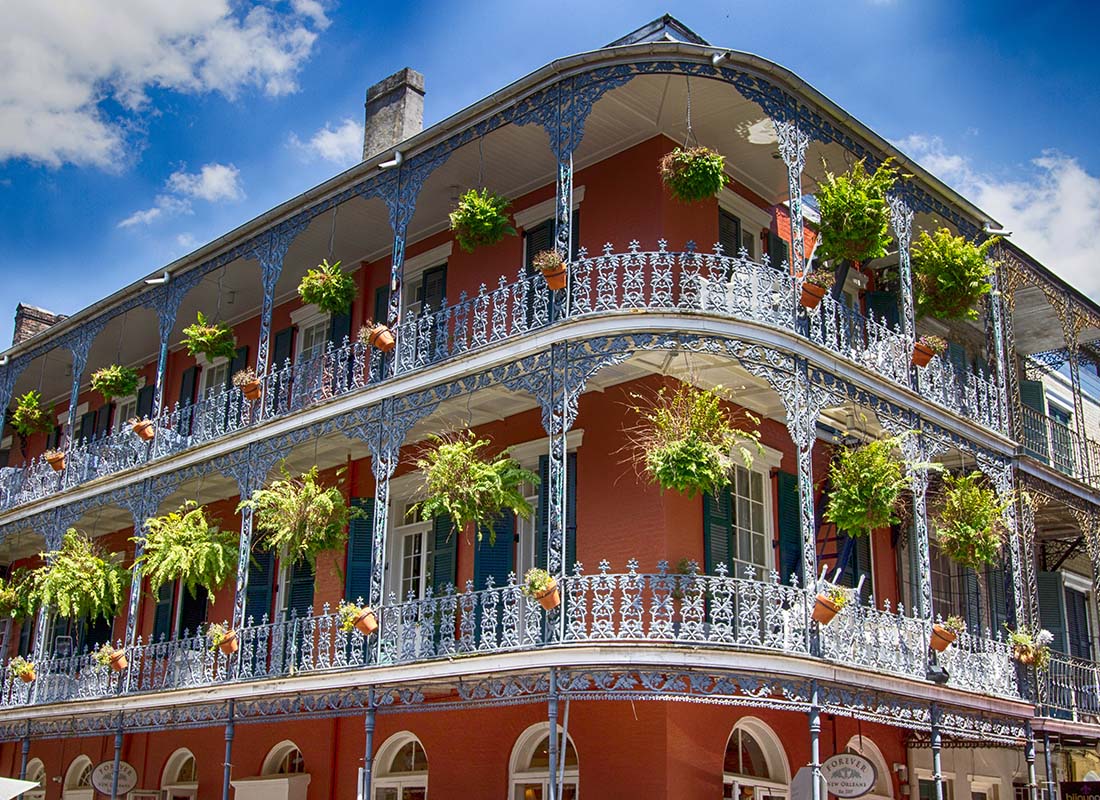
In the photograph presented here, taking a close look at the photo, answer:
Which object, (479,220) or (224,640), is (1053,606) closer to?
(479,220)

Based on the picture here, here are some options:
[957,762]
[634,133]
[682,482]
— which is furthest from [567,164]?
[957,762]

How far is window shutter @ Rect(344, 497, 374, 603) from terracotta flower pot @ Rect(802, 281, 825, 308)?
5.54 m

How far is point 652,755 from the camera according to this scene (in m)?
11.3

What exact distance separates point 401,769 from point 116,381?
7784 mm

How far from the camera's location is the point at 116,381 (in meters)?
18.1

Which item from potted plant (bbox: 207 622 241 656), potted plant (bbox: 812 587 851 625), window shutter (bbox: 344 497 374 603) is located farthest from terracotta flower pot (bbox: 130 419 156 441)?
potted plant (bbox: 812 587 851 625)

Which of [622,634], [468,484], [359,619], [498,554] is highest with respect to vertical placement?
[468,484]

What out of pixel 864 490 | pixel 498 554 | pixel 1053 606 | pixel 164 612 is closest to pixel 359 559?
pixel 498 554

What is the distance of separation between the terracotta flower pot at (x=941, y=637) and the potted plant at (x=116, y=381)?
1206 cm

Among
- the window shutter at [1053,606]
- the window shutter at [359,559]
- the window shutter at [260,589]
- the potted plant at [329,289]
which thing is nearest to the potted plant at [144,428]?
the window shutter at [260,589]

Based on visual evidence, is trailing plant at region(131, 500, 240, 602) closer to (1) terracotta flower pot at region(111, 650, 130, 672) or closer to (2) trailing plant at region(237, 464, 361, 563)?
(1) terracotta flower pot at region(111, 650, 130, 672)

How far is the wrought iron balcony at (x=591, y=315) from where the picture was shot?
11547 mm

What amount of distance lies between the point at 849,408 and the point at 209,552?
292 inches

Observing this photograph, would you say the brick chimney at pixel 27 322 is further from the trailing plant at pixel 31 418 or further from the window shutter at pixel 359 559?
the window shutter at pixel 359 559
